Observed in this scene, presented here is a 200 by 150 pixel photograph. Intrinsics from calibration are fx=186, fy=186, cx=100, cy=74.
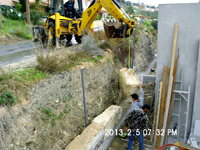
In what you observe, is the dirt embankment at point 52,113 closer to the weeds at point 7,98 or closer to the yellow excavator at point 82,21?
the weeds at point 7,98

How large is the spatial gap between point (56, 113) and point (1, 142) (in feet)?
4.42

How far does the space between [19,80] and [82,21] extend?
4876 millimetres

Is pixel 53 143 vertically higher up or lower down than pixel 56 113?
lower down

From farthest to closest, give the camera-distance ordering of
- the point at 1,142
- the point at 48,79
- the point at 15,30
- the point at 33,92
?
the point at 15,30
the point at 48,79
the point at 33,92
the point at 1,142

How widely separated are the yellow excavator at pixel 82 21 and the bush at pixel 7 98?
438 centimetres

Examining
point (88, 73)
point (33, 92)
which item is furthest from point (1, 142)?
point (88, 73)

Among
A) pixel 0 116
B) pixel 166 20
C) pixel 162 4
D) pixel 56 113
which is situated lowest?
pixel 56 113

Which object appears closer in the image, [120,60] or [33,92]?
[33,92]

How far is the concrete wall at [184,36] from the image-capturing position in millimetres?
4699

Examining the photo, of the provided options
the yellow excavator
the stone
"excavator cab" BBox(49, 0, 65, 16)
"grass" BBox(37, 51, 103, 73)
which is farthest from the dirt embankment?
"excavator cab" BBox(49, 0, 65, 16)

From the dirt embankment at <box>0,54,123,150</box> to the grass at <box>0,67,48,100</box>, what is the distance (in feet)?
0.61

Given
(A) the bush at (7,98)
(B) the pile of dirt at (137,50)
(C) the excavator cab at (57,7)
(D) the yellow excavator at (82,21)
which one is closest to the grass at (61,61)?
(A) the bush at (7,98)

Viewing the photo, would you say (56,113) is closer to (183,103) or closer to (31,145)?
(31,145)

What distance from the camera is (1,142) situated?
290 centimetres
